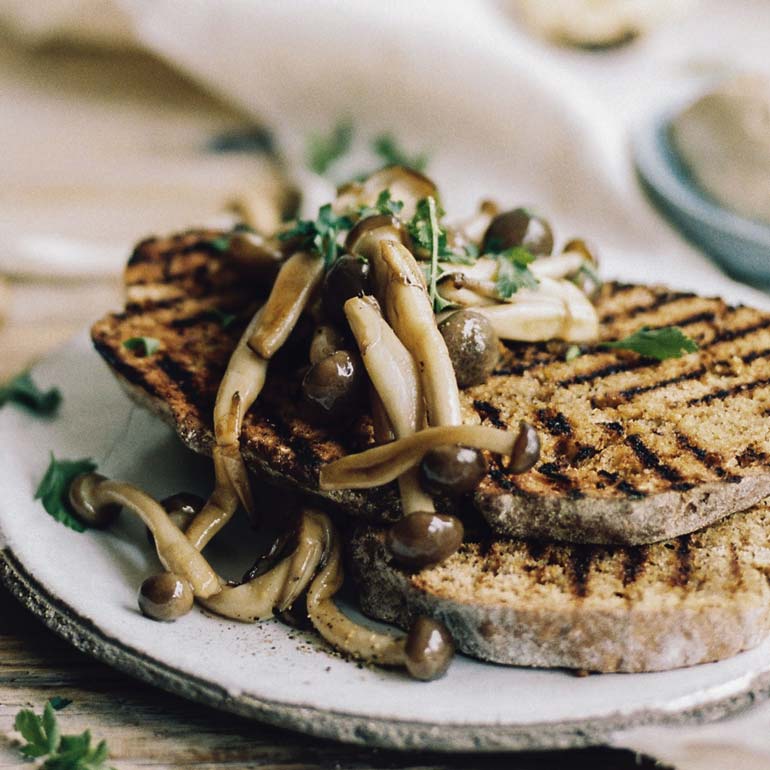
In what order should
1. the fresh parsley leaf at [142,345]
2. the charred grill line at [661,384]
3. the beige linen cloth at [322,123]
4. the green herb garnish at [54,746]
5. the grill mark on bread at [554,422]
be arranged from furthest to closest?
1. the beige linen cloth at [322,123]
2. the fresh parsley leaf at [142,345]
3. the charred grill line at [661,384]
4. the grill mark on bread at [554,422]
5. the green herb garnish at [54,746]

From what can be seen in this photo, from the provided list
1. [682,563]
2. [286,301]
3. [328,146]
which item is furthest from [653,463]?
[328,146]

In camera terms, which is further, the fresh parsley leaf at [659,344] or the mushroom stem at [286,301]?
the fresh parsley leaf at [659,344]

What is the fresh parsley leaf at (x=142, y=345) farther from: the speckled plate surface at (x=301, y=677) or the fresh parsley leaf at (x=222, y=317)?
the speckled plate surface at (x=301, y=677)

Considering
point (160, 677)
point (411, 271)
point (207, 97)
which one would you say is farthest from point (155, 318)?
point (207, 97)

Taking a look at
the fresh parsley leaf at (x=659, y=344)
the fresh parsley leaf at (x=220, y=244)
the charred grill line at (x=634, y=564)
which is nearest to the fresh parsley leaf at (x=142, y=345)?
the fresh parsley leaf at (x=220, y=244)

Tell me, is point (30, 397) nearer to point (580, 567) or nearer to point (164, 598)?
point (164, 598)
